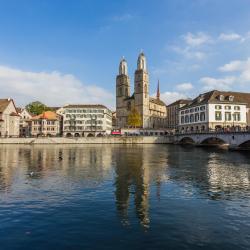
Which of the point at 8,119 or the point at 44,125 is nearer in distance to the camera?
the point at 8,119

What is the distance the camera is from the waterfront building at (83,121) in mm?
153250

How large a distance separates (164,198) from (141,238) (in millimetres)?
7673

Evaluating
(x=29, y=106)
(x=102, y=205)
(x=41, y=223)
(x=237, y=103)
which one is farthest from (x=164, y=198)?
(x=29, y=106)

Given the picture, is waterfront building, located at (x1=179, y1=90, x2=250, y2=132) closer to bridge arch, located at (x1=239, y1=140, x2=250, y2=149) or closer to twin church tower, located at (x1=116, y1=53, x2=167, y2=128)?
bridge arch, located at (x1=239, y1=140, x2=250, y2=149)

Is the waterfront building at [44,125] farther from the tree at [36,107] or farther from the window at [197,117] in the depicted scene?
the window at [197,117]

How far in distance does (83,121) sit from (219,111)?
239 ft

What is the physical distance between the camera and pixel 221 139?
271 feet

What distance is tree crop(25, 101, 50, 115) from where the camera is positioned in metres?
172

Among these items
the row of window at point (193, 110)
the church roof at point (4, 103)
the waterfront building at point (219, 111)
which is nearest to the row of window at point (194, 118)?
the waterfront building at point (219, 111)

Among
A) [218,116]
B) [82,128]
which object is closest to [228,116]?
[218,116]

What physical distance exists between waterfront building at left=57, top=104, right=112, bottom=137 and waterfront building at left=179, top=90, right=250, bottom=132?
53311mm

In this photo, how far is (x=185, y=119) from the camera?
420 ft

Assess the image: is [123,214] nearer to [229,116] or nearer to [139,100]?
[229,116]

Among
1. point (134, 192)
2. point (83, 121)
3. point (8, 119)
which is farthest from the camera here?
point (83, 121)
